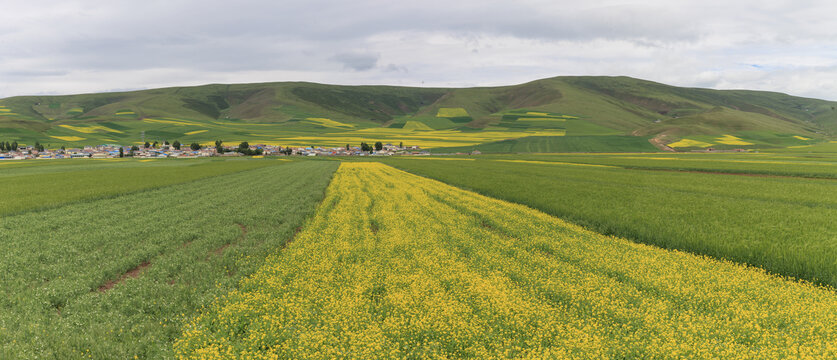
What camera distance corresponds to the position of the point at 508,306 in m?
8.52

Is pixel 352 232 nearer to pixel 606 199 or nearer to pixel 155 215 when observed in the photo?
pixel 155 215

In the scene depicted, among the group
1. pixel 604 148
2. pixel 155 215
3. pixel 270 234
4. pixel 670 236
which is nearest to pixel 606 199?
pixel 670 236

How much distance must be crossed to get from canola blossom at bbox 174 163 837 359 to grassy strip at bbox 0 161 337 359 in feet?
3.73

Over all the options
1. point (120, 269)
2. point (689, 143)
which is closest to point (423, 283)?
point (120, 269)

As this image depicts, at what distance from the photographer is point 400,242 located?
14508 millimetres

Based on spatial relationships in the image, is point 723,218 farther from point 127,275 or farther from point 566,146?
point 566,146

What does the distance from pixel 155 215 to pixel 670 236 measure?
27122 millimetres

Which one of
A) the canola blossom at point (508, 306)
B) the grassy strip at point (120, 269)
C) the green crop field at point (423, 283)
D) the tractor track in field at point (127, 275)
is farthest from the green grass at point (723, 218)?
the tractor track in field at point (127, 275)

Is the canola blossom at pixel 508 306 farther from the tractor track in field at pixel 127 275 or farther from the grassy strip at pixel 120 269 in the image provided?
the tractor track in field at pixel 127 275

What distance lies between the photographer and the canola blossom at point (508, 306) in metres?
6.84

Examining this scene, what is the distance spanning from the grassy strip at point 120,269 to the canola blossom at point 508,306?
1138 mm

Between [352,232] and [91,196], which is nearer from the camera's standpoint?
[352,232]

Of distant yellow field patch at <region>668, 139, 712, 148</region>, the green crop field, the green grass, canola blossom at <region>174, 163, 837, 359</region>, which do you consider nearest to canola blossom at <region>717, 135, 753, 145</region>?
distant yellow field patch at <region>668, 139, 712, 148</region>

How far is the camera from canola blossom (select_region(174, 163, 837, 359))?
22.4 feet
